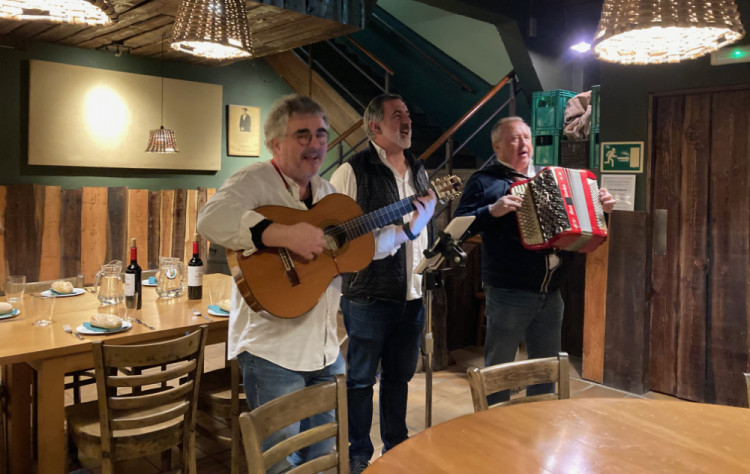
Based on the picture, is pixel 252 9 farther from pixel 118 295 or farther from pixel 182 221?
pixel 182 221

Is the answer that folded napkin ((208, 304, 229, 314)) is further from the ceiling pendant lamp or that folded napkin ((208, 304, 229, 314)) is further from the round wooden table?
the ceiling pendant lamp

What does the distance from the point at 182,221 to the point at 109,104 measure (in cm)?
131

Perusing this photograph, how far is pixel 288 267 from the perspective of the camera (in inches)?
78.5

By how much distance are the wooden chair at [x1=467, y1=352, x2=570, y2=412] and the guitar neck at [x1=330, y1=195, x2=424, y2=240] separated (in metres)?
0.67

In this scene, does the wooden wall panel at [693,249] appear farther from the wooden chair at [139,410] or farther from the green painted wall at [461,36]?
the green painted wall at [461,36]

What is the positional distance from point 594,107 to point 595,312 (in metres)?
1.53

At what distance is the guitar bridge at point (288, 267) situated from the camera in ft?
6.50

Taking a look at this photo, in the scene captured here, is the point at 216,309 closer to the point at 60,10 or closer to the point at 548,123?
the point at 60,10

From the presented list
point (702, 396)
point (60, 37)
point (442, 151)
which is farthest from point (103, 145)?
point (702, 396)

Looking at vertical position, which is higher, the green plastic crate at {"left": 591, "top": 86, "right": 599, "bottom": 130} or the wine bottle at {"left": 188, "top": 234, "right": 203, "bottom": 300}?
the green plastic crate at {"left": 591, "top": 86, "right": 599, "bottom": 130}

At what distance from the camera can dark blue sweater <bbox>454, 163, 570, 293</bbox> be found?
275cm

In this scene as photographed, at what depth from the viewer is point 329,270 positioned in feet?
6.87

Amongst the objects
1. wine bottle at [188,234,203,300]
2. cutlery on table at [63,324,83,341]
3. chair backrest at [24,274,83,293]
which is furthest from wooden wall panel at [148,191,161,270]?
cutlery on table at [63,324,83,341]

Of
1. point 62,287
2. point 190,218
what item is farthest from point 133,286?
point 190,218
